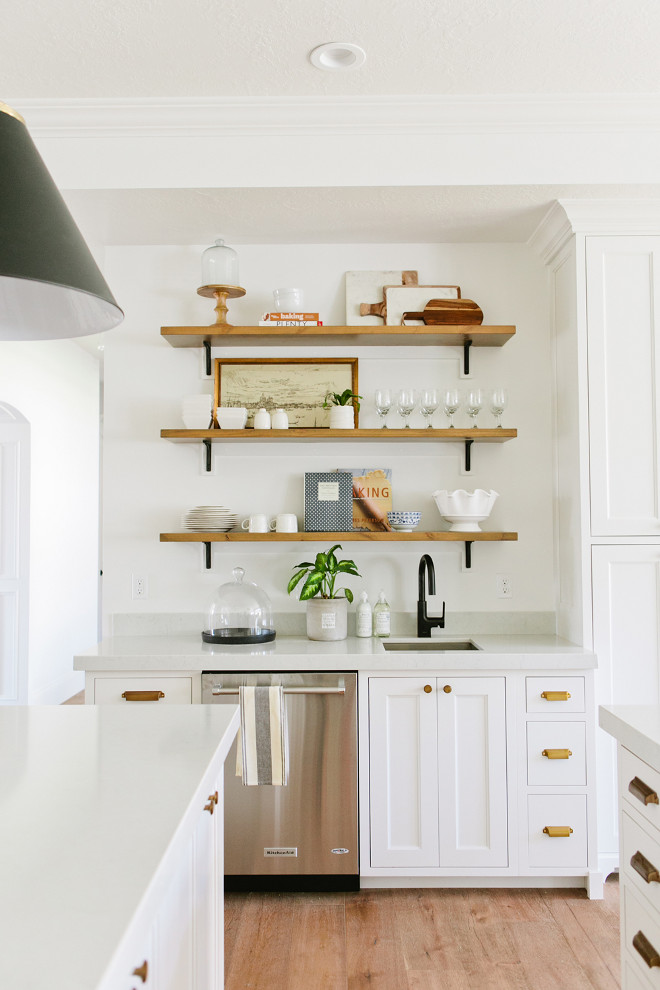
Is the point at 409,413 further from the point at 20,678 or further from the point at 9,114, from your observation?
the point at 20,678

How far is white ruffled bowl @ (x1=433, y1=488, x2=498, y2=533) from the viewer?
3.30 meters

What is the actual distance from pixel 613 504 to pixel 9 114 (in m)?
2.56

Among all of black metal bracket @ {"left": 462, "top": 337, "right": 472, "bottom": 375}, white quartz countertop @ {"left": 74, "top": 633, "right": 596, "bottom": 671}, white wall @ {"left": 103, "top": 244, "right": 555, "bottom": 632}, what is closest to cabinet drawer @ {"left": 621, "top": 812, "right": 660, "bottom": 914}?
white quartz countertop @ {"left": 74, "top": 633, "right": 596, "bottom": 671}

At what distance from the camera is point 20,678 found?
546cm

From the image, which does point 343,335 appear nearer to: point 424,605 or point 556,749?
point 424,605

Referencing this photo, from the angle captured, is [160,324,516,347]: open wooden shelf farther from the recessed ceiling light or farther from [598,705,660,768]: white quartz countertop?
[598,705,660,768]: white quartz countertop

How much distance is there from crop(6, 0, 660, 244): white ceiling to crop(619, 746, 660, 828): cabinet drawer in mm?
2161

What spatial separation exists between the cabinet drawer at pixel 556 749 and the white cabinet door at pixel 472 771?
109mm

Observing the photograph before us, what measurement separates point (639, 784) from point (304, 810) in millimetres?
1602

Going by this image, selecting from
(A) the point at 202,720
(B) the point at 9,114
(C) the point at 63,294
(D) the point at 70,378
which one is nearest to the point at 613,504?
(A) the point at 202,720

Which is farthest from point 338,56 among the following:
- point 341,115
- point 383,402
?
point 383,402

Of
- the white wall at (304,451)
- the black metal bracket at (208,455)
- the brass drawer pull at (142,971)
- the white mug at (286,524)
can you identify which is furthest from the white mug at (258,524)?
the brass drawer pull at (142,971)

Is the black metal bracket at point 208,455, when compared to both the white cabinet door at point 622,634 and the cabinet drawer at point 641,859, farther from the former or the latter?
the cabinet drawer at point 641,859

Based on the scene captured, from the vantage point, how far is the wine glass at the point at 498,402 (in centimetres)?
333
